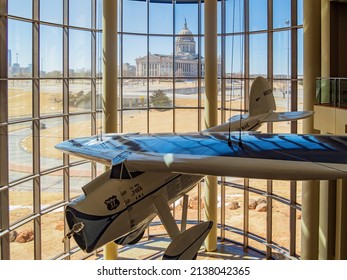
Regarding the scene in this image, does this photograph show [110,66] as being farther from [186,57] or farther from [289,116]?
[289,116]

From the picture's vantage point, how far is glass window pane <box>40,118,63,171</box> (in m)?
16.5

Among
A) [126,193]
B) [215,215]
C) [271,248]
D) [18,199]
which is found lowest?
[271,248]

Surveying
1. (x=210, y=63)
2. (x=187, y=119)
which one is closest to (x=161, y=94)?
(x=187, y=119)

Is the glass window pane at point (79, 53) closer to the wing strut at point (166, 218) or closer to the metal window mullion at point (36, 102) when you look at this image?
the metal window mullion at point (36, 102)

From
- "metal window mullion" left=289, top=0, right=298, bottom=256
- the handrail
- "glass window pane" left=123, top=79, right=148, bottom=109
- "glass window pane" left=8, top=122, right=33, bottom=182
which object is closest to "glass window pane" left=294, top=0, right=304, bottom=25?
"metal window mullion" left=289, top=0, right=298, bottom=256

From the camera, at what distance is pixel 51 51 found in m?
16.7

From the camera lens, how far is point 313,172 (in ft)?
19.9

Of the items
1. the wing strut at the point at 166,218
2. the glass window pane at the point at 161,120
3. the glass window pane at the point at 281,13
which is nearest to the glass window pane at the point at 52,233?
the glass window pane at the point at 161,120

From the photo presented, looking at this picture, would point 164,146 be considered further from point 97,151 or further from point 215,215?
point 215,215

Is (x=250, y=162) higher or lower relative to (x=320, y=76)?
lower

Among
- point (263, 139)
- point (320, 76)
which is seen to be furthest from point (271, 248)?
point (263, 139)

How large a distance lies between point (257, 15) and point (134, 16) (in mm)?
5540

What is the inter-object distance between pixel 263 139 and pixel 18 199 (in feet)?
32.1
